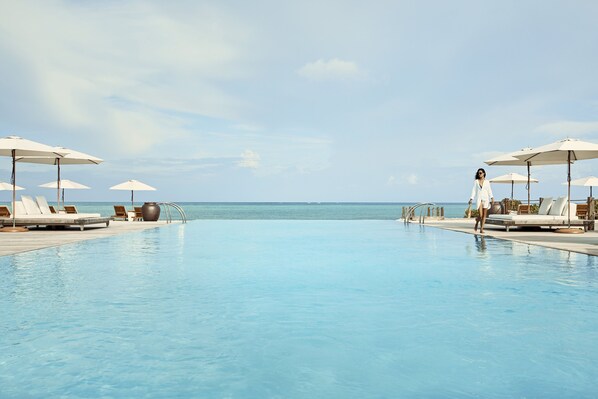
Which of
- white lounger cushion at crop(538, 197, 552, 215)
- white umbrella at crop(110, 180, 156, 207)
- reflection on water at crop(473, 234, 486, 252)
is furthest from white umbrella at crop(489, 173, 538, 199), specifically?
white umbrella at crop(110, 180, 156, 207)

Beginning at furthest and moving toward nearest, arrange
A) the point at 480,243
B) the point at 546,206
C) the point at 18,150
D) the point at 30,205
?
the point at 546,206, the point at 30,205, the point at 18,150, the point at 480,243

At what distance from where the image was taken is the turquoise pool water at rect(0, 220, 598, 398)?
3486 millimetres

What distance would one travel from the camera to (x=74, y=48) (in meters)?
25.6

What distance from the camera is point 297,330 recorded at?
194 inches

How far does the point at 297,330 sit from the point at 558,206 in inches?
625

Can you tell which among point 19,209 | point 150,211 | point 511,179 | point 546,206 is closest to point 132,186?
point 150,211

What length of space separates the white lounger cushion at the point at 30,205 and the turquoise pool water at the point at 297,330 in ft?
30.4

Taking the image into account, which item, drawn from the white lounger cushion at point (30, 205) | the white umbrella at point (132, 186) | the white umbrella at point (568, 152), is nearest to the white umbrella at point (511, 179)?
the white umbrella at point (568, 152)

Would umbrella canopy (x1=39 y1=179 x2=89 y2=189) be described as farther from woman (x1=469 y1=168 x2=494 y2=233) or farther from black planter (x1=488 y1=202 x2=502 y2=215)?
black planter (x1=488 y1=202 x2=502 y2=215)

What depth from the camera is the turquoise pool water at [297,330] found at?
3.49 meters

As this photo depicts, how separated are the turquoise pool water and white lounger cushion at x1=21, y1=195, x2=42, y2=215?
928cm

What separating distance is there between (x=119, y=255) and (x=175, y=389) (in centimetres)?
796

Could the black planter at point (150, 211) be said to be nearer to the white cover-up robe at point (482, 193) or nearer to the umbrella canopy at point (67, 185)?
the umbrella canopy at point (67, 185)

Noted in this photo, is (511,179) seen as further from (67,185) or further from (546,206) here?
(67,185)
